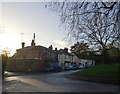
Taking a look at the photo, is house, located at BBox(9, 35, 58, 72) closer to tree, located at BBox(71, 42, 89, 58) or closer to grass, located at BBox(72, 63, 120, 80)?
tree, located at BBox(71, 42, 89, 58)

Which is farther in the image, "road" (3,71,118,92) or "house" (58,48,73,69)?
"house" (58,48,73,69)

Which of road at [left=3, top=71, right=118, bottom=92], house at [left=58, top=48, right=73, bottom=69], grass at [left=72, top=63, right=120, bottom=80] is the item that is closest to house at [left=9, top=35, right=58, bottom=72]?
house at [left=58, top=48, right=73, bottom=69]

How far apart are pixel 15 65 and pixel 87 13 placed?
4666 cm

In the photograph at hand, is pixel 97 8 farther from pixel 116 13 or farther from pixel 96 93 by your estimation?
pixel 96 93

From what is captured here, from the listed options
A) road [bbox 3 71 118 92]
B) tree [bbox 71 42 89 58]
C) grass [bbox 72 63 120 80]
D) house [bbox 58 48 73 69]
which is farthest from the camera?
Result: house [bbox 58 48 73 69]

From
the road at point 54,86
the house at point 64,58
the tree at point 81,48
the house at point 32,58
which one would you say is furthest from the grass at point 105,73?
the house at point 64,58

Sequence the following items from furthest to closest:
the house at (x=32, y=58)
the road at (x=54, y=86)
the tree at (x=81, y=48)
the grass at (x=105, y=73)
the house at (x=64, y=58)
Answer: the house at (x=64, y=58)
the house at (x=32, y=58)
the tree at (x=81, y=48)
the grass at (x=105, y=73)
the road at (x=54, y=86)

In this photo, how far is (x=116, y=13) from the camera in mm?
19109

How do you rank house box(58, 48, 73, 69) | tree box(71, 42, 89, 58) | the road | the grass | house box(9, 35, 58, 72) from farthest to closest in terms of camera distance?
house box(58, 48, 73, 69) < house box(9, 35, 58, 72) < tree box(71, 42, 89, 58) < the grass < the road

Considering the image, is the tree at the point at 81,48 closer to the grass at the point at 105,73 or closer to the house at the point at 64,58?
the grass at the point at 105,73

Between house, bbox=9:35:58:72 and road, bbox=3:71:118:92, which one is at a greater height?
house, bbox=9:35:58:72

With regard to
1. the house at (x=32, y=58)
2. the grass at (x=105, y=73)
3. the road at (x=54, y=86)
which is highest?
the house at (x=32, y=58)

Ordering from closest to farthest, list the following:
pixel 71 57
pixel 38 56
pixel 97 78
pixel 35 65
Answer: pixel 97 78
pixel 35 65
pixel 38 56
pixel 71 57

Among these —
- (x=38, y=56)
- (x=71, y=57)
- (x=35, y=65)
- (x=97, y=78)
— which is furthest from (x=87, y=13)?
(x=71, y=57)
